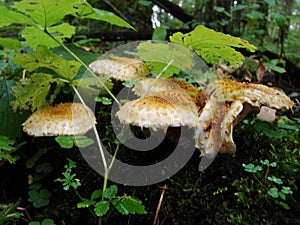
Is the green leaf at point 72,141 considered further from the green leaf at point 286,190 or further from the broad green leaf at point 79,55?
the green leaf at point 286,190

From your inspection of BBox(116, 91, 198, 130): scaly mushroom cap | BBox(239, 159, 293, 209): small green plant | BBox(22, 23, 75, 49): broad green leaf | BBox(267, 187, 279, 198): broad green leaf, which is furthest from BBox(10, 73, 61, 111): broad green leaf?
BBox(267, 187, 279, 198): broad green leaf

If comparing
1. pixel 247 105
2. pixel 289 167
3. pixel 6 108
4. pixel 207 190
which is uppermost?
pixel 247 105

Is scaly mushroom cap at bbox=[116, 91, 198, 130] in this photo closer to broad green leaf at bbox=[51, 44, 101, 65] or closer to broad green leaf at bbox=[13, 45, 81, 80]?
broad green leaf at bbox=[13, 45, 81, 80]

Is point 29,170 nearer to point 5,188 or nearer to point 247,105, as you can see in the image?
point 5,188

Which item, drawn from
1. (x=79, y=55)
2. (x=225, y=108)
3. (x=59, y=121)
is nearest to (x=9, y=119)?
(x=59, y=121)

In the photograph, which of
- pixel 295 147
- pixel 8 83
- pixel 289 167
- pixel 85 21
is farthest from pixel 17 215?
pixel 85 21

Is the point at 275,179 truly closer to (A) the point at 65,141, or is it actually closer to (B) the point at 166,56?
(B) the point at 166,56

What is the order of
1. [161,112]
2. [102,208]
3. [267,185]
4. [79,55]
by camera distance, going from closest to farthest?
[102,208]
[161,112]
[267,185]
[79,55]
